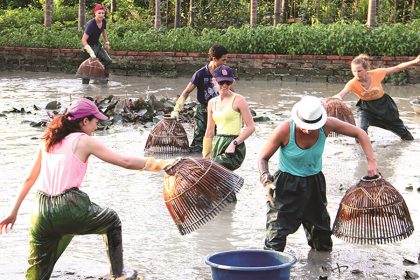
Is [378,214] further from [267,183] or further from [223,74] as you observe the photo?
[223,74]

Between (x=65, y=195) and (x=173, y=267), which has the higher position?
(x=65, y=195)

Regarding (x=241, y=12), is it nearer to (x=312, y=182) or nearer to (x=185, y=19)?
(x=185, y=19)

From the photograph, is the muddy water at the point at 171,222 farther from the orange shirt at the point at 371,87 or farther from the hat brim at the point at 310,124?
the hat brim at the point at 310,124

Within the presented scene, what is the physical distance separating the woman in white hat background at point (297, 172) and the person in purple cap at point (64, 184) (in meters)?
1.16

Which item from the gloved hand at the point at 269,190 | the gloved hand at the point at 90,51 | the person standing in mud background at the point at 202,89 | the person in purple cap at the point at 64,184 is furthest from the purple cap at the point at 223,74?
the gloved hand at the point at 90,51

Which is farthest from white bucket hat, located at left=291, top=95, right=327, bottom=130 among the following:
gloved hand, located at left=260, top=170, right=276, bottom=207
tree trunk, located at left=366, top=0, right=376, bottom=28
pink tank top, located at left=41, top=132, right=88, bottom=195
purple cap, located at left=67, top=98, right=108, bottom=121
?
tree trunk, located at left=366, top=0, right=376, bottom=28

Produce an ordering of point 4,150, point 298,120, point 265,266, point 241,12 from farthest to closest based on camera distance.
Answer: point 241,12
point 4,150
point 298,120
point 265,266

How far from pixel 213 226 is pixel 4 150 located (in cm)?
486

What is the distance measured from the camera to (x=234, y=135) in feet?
30.7

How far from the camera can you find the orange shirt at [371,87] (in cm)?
1245

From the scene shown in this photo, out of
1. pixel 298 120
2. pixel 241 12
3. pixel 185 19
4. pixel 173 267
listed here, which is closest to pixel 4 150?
pixel 173 267

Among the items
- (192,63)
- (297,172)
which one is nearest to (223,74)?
(297,172)

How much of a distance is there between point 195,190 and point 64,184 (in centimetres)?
107

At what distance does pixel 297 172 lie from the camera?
7.41 metres
